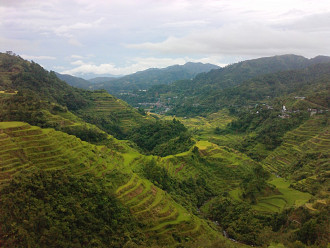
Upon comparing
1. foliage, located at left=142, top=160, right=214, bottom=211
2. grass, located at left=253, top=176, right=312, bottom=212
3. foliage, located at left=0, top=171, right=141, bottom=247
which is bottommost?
grass, located at left=253, top=176, right=312, bottom=212

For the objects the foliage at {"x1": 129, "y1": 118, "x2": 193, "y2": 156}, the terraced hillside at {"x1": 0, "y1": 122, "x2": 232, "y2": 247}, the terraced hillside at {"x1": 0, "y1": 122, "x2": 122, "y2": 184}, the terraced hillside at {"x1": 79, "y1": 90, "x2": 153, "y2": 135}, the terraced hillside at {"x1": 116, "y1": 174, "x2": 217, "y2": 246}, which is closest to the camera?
the terraced hillside at {"x1": 116, "y1": 174, "x2": 217, "y2": 246}

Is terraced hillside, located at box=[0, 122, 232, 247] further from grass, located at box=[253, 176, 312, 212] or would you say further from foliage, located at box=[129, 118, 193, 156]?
A: foliage, located at box=[129, 118, 193, 156]

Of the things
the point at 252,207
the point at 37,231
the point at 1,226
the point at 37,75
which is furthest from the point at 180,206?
the point at 37,75

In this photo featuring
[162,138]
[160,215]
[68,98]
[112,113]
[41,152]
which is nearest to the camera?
[160,215]

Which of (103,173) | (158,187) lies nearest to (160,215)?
(158,187)

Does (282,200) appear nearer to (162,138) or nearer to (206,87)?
(162,138)

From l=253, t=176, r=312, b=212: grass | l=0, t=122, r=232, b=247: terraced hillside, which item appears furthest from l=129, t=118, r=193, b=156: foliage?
l=0, t=122, r=232, b=247: terraced hillside

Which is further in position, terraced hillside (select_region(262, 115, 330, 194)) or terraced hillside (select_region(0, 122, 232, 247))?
terraced hillside (select_region(262, 115, 330, 194))

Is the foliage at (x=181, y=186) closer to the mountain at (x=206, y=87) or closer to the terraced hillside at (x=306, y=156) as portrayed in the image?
the terraced hillside at (x=306, y=156)

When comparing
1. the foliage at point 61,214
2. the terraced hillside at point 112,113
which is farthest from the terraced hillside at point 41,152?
the terraced hillside at point 112,113
